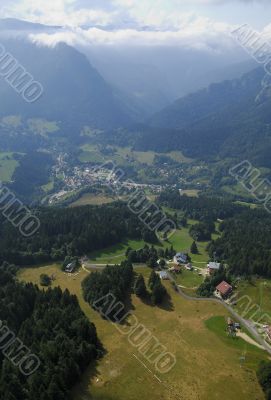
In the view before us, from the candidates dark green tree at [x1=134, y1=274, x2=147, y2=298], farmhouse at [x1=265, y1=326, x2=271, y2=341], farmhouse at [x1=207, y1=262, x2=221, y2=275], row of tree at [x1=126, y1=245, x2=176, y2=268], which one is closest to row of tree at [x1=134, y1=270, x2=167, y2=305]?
dark green tree at [x1=134, y1=274, x2=147, y2=298]

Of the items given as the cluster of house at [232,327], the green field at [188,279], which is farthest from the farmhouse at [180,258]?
the cluster of house at [232,327]

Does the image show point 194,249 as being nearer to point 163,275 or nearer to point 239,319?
point 163,275

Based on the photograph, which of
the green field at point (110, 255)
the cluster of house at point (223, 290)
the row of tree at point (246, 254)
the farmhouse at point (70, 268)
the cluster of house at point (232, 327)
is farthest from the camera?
the green field at point (110, 255)

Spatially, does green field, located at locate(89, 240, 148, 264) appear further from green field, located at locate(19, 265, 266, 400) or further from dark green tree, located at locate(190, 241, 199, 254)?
green field, located at locate(19, 265, 266, 400)

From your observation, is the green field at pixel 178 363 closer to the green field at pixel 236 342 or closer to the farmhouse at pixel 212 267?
the green field at pixel 236 342

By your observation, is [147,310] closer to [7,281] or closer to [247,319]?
[247,319]

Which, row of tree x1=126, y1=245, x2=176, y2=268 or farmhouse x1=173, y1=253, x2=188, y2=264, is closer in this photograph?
row of tree x1=126, y1=245, x2=176, y2=268

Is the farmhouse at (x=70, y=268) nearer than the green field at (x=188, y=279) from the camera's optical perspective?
No
